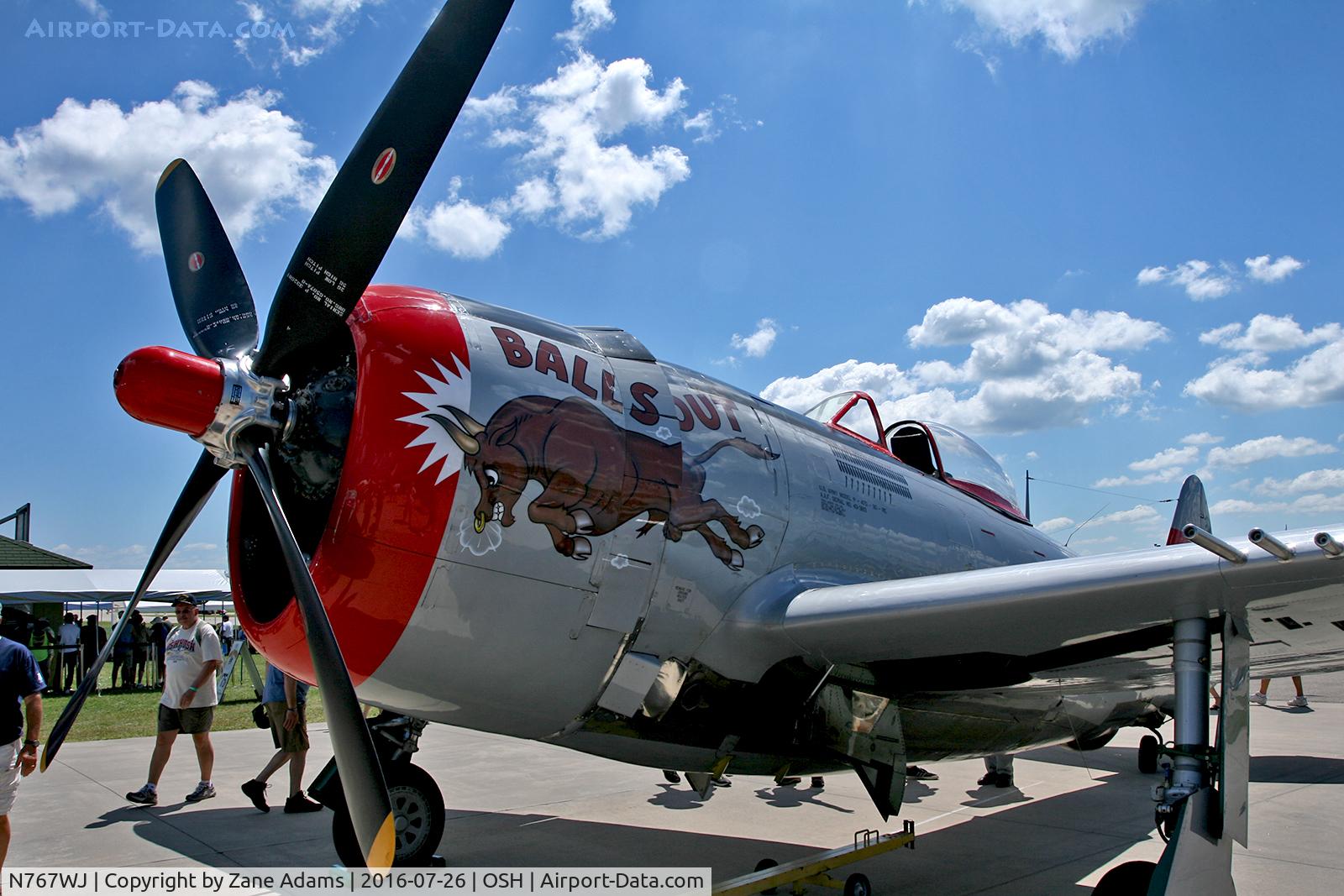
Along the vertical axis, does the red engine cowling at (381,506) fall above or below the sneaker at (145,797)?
above

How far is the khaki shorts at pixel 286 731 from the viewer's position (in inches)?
283

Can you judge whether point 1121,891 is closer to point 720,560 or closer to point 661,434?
point 720,560

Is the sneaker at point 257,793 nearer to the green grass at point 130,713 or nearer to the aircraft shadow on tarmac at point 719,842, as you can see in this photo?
the aircraft shadow on tarmac at point 719,842

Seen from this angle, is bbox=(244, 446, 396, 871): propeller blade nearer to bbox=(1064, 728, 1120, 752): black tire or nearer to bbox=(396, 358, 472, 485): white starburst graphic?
bbox=(396, 358, 472, 485): white starburst graphic

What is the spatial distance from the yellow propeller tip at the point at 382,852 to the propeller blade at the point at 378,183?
194cm

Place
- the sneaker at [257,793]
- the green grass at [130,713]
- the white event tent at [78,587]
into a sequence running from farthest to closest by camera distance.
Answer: the white event tent at [78,587] < the green grass at [130,713] < the sneaker at [257,793]

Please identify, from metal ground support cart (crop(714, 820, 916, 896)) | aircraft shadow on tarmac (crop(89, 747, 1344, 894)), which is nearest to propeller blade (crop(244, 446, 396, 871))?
metal ground support cart (crop(714, 820, 916, 896))

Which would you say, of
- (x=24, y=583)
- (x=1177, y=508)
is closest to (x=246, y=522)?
(x=1177, y=508)

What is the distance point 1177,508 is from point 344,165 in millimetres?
9730

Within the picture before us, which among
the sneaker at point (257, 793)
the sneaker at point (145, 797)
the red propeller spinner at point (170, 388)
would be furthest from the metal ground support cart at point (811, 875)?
the sneaker at point (145, 797)

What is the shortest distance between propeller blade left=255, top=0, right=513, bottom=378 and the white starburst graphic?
1.54 ft

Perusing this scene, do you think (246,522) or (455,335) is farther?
(246,522)

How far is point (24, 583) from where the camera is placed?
21.9 metres

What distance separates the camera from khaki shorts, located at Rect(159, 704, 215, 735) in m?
7.71
